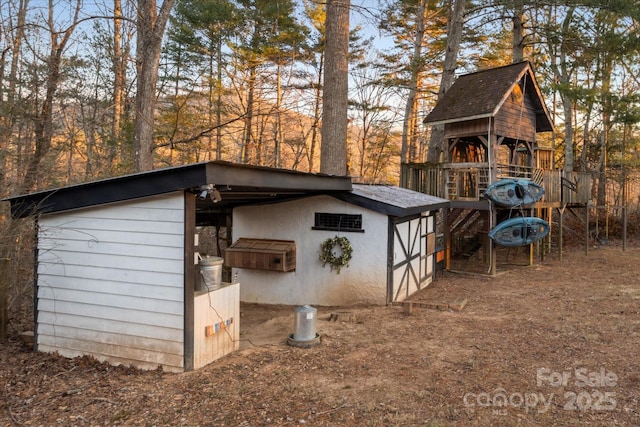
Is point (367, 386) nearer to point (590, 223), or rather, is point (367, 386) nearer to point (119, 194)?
point (119, 194)

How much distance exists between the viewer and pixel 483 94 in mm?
12562

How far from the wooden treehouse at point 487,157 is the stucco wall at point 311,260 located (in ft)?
14.0

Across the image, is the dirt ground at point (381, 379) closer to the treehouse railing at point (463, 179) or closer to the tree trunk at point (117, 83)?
the treehouse railing at point (463, 179)

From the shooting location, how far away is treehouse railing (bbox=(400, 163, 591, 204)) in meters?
12.4

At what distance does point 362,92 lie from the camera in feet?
79.0

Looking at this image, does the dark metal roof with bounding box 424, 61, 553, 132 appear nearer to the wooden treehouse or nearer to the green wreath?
the wooden treehouse

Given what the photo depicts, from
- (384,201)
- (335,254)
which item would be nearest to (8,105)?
(335,254)

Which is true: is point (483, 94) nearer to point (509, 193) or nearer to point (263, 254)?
point (509, 193)

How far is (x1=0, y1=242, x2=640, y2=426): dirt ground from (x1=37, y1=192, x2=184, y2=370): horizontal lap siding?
10.3 inches

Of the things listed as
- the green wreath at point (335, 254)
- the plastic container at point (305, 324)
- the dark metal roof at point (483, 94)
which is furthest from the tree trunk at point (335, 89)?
the plastic container at point (305, 324)

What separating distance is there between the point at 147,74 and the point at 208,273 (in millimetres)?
5298

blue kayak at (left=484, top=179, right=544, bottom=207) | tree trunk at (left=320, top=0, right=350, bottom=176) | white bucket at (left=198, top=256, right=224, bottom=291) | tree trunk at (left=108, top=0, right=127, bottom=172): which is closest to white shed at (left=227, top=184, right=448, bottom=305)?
tree trunk at (left=320, top=0, right=350, bottom=176)

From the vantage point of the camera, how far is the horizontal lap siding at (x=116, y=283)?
16.7 ft

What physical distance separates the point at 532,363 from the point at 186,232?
4537mm
